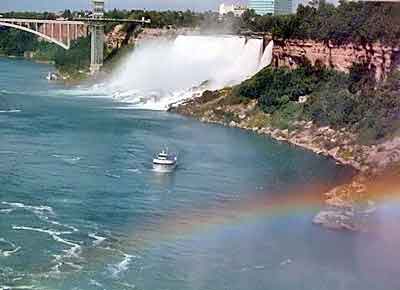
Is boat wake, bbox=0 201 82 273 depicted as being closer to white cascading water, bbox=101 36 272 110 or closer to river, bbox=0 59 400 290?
river, bbox=0 59 400 290

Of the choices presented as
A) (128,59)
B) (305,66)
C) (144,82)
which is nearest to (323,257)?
(305,66)

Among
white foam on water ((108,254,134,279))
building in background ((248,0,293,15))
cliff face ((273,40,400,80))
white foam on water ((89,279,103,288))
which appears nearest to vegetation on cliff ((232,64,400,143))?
cliff face ((273,40,400,80))

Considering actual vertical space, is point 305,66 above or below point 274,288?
above

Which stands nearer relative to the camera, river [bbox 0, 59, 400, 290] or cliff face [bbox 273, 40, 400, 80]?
river [bbox 0, 59, 400, 290]

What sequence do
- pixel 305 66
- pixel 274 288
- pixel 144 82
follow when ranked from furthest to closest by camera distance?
1. pixel 144 82
2. pixel 305 66
3. pixel 274 288

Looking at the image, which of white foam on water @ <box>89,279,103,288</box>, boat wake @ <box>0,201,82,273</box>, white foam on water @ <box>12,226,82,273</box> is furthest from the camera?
boat wake @ <box>0,201,82,273</box>

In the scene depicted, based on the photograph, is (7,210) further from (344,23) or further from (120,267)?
(344,23)

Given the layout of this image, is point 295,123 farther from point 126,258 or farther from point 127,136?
point 126,258

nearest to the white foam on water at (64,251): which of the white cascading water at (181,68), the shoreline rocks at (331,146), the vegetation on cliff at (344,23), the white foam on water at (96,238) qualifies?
the white foam on water at (96,238)
